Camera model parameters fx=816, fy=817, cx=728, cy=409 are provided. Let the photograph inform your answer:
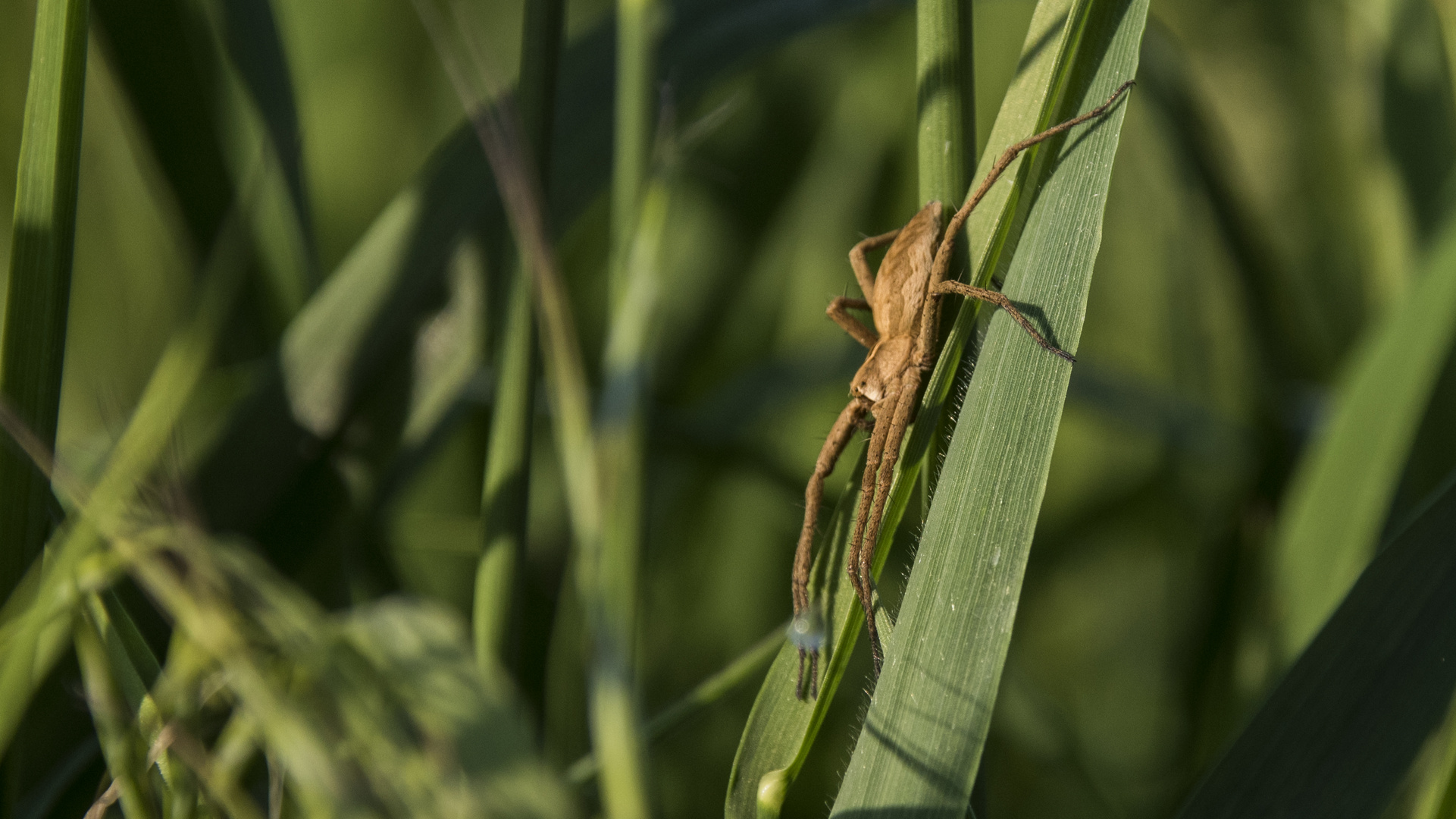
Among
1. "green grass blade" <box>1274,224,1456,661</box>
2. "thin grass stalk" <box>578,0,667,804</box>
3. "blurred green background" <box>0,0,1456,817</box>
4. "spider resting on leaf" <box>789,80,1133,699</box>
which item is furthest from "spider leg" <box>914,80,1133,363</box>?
→ "green grass blade" <box>1274,224,1456,661</box>

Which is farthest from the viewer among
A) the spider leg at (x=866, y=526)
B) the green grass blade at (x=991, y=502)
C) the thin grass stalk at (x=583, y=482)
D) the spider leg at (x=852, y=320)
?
the spider leg at (x=852, y=320)

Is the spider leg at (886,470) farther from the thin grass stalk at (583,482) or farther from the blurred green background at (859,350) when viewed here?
the blurred green background at (859,350)

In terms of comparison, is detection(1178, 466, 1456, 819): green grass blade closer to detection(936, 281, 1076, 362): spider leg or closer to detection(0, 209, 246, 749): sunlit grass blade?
detection(936, 281, 1076, 362): spider leg

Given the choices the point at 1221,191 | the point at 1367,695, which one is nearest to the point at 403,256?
the point at 1367,695

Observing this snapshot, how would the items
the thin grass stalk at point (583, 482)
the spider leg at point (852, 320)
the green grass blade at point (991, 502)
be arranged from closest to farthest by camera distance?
A: the thin grass stalk at point (583, 482), the green grass blade at point (991, 502), the spider leg at point (852, 320)

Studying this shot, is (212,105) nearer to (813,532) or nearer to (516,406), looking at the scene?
(516,406)

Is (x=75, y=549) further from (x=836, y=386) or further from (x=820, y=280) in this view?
(x=820, y=280)

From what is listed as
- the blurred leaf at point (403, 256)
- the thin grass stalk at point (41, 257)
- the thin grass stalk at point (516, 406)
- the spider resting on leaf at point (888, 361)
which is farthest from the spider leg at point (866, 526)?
the thin grass stalk at point (41, 257)
